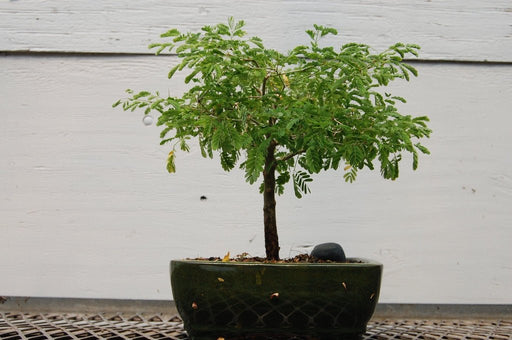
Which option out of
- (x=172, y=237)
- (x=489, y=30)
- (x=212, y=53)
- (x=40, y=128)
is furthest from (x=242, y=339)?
(x=489, y=30)

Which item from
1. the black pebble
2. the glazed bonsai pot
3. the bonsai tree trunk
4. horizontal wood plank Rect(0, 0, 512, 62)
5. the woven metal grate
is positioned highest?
horizontal wood plank Rect(0, 0, 512, 62)

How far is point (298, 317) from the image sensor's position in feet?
3.18

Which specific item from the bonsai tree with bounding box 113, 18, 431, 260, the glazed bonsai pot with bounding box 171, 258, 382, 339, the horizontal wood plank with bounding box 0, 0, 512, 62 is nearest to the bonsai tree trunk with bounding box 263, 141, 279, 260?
the bonsai tree with bounding box 113, 18, 431, 260

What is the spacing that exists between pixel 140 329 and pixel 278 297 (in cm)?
38

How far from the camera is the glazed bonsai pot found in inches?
37.9

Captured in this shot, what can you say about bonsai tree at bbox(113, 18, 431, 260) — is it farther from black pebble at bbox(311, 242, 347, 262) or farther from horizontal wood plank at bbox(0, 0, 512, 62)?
horizontal wood plank at bbox(0, 0, 512, 62)

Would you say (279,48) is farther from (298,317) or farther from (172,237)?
(298,317)

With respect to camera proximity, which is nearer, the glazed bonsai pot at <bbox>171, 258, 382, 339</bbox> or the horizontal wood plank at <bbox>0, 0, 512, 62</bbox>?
the glazed bonsai pot at <bbox>171, 258, 382, 339</bbox>

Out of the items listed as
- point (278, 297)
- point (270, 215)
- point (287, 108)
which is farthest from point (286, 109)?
point (278, 297)

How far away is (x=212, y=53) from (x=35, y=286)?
0.92 meters

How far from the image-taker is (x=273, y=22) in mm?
1604

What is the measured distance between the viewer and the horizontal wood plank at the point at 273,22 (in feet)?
5.25

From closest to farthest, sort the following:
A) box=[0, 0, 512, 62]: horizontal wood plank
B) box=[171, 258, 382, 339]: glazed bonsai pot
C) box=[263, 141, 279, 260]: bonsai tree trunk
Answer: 1. box=[171, 258, 382, 339]: glazed bonsai pot
2. box=[263, 141, 279, 260]: bonsai tree trunk
3. box=[0, 0, 512, 62]: horizontal wood plank

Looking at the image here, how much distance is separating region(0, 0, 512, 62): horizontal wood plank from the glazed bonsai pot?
80 centimetres
